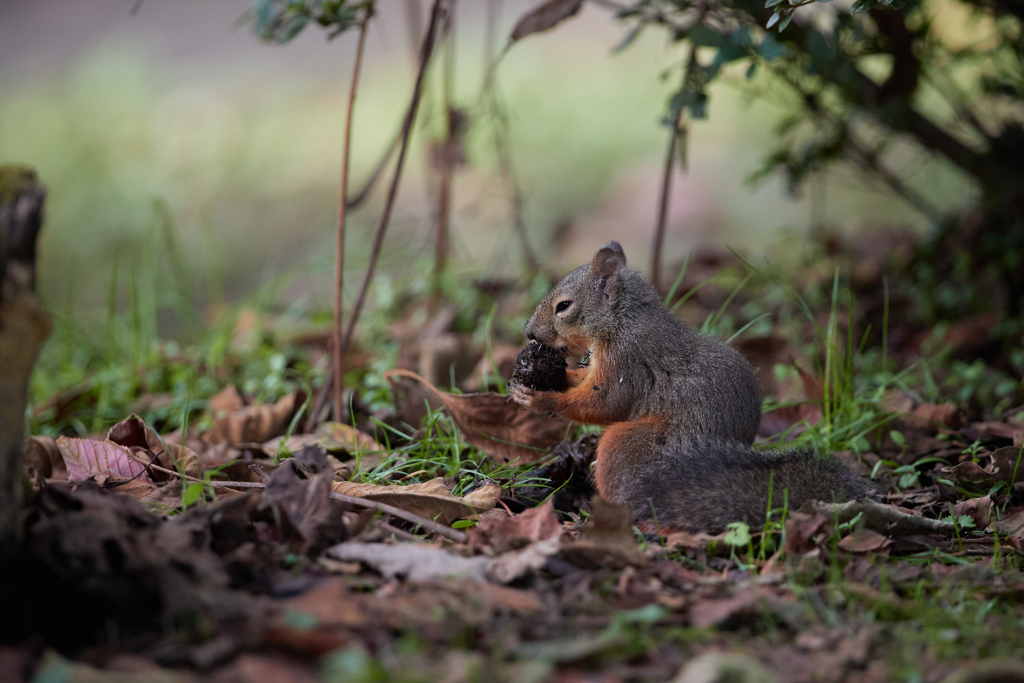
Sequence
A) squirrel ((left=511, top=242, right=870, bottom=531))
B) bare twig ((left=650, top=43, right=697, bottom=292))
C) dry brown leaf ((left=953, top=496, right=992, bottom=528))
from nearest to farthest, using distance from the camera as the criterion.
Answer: squirrel ((left=511, top=242, right=870, bottom=531))
dry brown leaf ((left=953, top=496, right=992, bottom=528))
bare twig ((left=650, top=43, right=697, bottom=292))

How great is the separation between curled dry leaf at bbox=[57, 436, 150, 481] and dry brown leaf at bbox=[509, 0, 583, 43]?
2082 mm

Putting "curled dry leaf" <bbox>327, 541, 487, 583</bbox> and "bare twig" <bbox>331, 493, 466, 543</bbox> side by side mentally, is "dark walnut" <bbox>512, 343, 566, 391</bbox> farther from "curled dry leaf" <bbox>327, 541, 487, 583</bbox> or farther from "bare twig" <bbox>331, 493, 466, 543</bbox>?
"curled dry leaf" <bbox>327, 541, 487, 583</bbox>

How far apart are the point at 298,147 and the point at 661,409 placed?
729 cm

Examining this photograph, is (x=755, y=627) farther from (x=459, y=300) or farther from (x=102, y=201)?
(x=102, y=201)

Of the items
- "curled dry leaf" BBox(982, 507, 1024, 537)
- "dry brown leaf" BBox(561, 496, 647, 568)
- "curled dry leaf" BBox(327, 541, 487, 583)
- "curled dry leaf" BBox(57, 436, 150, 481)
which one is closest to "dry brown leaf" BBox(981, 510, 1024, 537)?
"curled dry leaf" BBox(982, 507, 1024, 537)

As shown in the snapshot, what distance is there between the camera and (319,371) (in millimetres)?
4742

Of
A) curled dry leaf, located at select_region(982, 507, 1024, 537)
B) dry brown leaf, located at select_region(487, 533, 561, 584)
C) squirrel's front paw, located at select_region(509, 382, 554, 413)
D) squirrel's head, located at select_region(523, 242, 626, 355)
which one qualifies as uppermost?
squirrel's head, located at select_region(523, 242, 626, 355)

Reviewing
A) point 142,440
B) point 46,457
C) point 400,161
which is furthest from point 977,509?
point 46,457

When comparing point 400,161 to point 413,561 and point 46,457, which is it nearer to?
point 46,457

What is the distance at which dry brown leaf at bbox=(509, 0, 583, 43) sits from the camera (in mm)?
3518

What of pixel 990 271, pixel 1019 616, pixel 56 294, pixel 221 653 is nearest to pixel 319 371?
pixel 221 653

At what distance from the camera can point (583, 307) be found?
355 centimetres

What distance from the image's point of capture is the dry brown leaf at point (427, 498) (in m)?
2.82

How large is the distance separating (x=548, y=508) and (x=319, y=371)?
2.42 m
